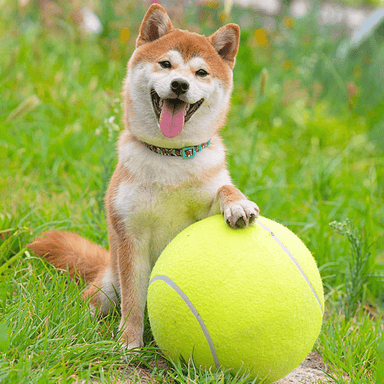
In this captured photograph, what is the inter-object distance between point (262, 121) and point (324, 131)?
0.72 m

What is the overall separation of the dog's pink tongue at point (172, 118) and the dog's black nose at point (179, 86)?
97mm

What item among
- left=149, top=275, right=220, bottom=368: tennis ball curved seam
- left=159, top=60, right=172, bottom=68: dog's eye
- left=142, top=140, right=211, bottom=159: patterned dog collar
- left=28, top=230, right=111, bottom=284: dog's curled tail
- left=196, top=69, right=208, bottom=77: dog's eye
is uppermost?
left=159, top=60, right=172, bottom=68: dog's eye

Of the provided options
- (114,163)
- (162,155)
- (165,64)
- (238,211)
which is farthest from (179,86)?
(114,163)

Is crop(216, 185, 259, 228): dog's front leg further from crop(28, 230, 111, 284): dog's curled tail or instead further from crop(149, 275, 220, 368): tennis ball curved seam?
crop(28, 230, 111, 284): dog's curled tail

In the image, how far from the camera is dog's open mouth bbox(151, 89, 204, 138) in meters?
→ 2.05

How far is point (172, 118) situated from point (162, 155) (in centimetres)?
20

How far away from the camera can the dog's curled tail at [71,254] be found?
103 inches

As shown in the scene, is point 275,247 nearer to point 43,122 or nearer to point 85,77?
point 43,122

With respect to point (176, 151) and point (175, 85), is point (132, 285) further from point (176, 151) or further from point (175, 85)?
point (175, 85)

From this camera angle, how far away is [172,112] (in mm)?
2100

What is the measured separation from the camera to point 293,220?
11.2ft

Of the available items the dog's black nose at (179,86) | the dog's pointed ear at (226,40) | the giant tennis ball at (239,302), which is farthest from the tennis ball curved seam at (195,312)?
the dog's pointed ear at (226,40)

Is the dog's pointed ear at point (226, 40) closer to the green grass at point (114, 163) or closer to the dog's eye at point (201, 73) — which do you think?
the dog's eye at point (201, 73)

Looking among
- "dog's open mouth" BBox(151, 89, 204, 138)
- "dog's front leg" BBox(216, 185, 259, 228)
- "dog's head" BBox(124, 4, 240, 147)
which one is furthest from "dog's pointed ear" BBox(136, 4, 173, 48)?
"dog's front leg" BBox(216, 185, 259, 228)
